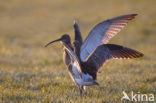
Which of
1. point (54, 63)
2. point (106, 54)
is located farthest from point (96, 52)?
point (54, 63)

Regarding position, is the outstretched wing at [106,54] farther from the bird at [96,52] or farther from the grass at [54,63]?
the grass at [54,63]

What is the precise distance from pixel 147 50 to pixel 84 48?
10253mm

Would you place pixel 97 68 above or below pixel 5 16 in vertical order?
below

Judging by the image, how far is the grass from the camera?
701 cm

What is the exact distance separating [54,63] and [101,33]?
5.11m

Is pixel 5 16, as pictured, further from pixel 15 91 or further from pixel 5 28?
pixel 15 91

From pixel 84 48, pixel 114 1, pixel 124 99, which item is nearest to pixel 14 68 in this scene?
pixel 84 48

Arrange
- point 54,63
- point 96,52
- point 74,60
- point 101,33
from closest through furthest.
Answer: point 96,52
point 74,60
point 101,33
point 54,63

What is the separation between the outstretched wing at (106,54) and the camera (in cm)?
639

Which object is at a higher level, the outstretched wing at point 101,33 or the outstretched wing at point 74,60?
the outstretched wing at point 101,33

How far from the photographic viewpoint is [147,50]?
53.6 ft

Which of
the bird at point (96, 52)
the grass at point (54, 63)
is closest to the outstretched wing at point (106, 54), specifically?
the bird at point (96, 52)

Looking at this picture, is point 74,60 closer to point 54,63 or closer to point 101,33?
point 101,33

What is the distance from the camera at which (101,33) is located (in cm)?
674
